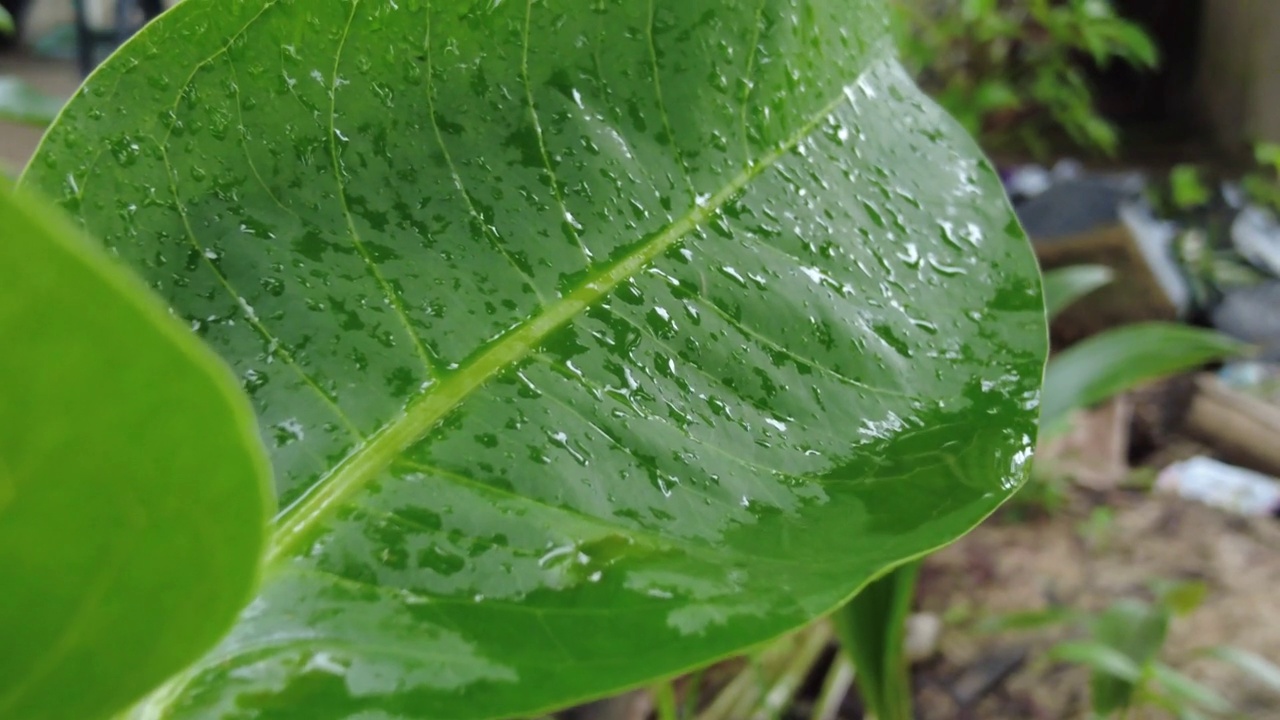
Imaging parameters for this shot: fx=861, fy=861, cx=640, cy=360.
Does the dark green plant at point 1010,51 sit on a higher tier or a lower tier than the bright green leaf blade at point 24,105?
lower

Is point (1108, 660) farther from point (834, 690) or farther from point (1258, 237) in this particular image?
point (1258, 237)

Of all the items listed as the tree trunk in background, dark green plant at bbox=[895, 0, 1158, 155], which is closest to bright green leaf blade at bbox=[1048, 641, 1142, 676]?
dark green plant at bbox=[895, 0, 1158, 155]

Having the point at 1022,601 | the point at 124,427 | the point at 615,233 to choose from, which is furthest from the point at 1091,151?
the point at 124,427

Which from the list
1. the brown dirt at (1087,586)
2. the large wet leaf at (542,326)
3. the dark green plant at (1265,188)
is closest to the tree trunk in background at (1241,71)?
the dark green plant at (1265,188)

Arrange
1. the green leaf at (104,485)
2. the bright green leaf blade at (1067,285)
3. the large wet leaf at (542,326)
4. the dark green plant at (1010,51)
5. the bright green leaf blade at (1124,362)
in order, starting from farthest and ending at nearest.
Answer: the dark green plant at (1010,51) < the bright green leaf blade at (1067,285) < the bright green leaf blade at (1124,362) < the large wet leaf at (542,326) < the green leaf at (104,485)

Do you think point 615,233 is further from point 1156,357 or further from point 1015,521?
point 1015,521

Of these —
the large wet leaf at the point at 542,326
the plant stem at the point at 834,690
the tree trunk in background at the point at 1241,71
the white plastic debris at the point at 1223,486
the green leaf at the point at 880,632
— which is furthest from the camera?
the tree trunk in background at the point at 1241,71

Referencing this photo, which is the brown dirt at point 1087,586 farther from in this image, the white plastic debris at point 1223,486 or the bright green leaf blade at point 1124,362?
the bright green leaf blade at point 1124,362
